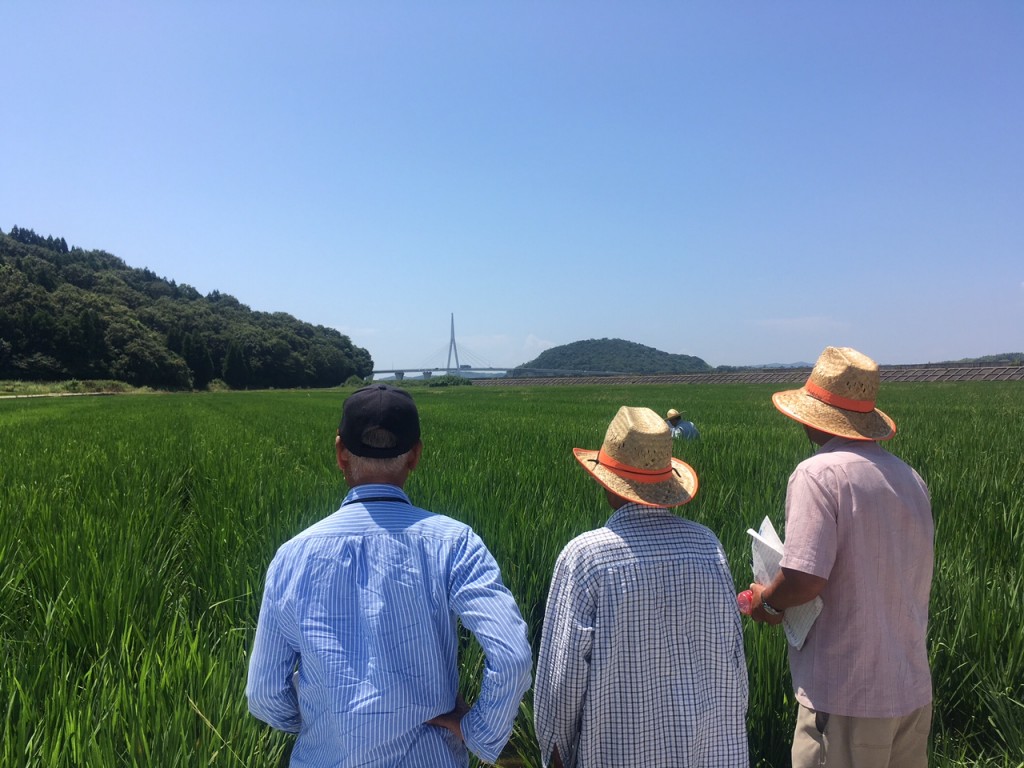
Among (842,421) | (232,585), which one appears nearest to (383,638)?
(842,421)

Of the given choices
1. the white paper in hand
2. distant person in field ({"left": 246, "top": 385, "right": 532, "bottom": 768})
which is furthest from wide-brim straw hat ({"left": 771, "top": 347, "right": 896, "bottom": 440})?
distant person in field ({"left": 246, "top": 385, "right": 532, "bottom": 768})

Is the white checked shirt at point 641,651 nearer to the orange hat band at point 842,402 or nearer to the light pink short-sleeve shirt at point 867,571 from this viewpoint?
the light pink short-sleeve shirt at point 867,571

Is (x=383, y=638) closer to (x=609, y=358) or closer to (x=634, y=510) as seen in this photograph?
(x=634, y=510)

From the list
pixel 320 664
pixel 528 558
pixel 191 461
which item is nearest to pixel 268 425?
pixel 191 461

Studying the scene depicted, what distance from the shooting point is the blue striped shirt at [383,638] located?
1.04 meters

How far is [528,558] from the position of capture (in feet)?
9.57

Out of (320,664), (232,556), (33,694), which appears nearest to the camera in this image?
(320,664)

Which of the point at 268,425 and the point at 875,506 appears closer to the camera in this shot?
the point at 875,506

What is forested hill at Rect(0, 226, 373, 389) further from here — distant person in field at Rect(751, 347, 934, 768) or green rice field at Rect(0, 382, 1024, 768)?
distant person in field at Rect(751, 347, 934, 768)

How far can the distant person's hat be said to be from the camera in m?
1.16

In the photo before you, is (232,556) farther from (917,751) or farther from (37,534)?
(917,751)

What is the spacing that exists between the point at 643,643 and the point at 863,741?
68 cm

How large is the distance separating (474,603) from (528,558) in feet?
6.22

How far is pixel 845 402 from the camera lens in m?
1.62
